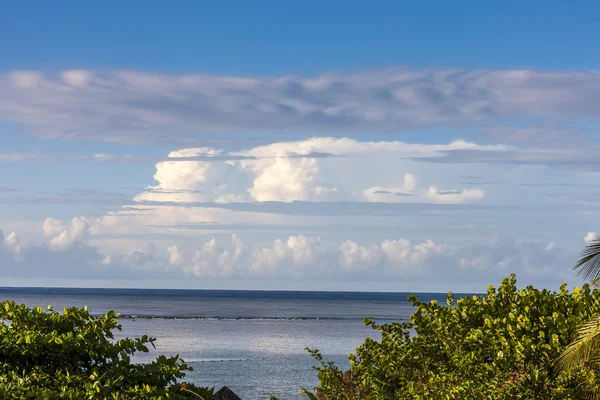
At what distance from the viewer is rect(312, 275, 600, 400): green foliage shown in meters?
11.9

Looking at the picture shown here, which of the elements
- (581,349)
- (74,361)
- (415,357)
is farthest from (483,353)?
(74,361)

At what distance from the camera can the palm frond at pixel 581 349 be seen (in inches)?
480

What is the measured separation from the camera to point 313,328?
89.2 metres

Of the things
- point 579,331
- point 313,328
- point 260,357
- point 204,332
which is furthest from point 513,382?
point 313,328

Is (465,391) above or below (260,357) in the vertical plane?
above

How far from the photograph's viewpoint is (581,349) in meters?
12.2

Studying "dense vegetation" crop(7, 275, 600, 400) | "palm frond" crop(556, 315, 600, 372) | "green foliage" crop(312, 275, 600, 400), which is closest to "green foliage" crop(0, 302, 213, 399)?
"dense vegetation" crop(7, 275, 600, 400)

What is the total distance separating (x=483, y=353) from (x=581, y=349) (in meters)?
1.64

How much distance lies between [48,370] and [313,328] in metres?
80.4

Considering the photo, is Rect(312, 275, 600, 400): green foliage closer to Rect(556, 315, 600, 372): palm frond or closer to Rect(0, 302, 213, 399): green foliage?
Rect(556, 315, 600, 372): palm frond

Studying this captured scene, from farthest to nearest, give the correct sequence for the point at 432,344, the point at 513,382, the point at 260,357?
the point at 260,357 → the point at 432,344 → the point at 513,382

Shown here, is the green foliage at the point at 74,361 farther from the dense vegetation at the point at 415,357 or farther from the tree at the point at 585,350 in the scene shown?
the tree at the point at 585,350

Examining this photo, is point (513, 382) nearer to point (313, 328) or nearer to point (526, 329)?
point (526, 329)

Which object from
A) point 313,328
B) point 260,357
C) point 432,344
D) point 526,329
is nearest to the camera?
point 526,329
